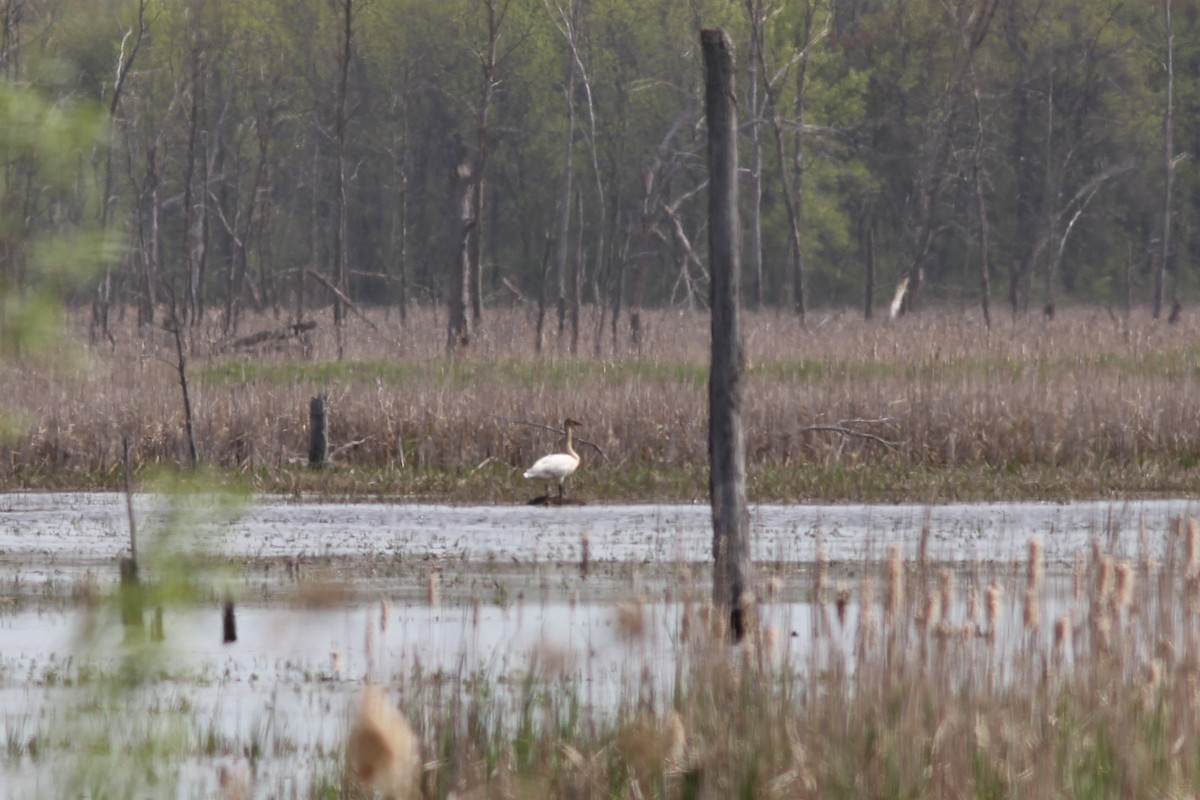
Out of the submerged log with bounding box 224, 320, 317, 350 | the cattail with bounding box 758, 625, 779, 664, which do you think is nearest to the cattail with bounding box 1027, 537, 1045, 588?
the cattail with bounding box 758, 625, 779, 664

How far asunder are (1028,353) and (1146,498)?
7.72m

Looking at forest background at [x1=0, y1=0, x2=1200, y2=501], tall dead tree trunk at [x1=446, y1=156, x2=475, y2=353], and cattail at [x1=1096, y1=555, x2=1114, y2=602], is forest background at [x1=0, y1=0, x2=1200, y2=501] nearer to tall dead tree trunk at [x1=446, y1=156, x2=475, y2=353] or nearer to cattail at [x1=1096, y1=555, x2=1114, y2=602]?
tall dead tree trunk at [x1=446, y1=156, x2=475, y2=353]

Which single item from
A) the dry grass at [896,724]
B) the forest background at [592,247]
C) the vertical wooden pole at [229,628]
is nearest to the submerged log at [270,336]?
the forest background at [592,247]

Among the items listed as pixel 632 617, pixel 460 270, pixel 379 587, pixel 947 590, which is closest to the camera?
pixel 632 617

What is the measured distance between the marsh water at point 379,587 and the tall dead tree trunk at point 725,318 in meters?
0.43

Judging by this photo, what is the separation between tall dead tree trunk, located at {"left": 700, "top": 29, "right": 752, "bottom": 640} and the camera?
9570 mm

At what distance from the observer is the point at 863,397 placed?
64.2ft

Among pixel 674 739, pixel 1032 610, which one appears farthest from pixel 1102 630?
pixel 674 739

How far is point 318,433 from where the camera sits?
61.3ft

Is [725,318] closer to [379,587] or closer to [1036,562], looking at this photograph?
[379,587]

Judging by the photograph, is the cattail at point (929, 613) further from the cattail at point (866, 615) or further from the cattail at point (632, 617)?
the cattail at point (632, 617)

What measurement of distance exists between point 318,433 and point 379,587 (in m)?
6.94

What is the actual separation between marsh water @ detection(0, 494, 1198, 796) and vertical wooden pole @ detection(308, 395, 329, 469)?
1.67 m

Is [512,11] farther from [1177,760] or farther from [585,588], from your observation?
[1177,760]
